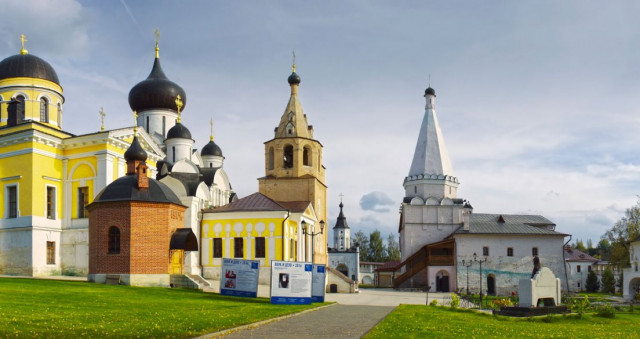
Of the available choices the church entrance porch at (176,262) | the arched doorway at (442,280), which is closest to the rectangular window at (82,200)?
the church entrance porch at (176,262)

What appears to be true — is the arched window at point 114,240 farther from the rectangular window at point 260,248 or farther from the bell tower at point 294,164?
the bell tower at point 294,164

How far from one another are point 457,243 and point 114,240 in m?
29.2

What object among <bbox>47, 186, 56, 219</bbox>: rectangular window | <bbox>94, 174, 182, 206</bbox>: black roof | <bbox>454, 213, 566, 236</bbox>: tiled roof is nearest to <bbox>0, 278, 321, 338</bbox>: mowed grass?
<bbox>94, 174, 182, 206</bbox>: black roof

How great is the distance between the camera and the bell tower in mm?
36438

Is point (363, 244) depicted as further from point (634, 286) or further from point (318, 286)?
point (318, 286)

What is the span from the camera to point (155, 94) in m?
38.9

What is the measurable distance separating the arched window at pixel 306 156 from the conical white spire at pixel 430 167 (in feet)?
54.7

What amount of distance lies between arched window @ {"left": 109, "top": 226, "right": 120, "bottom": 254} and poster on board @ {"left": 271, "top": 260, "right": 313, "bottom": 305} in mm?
8201

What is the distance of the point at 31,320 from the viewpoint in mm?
11156

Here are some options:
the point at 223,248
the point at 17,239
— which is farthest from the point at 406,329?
the point at 17,239

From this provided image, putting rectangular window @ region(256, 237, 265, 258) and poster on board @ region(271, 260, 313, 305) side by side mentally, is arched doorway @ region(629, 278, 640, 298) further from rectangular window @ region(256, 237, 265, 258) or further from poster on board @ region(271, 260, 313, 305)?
poster on board @ region(271, 260, 313, 305)

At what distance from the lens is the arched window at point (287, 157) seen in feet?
123

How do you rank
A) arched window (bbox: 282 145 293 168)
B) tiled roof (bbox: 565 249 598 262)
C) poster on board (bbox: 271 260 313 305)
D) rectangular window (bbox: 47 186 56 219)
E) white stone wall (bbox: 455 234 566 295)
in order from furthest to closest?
1. tiled roof (bbox: 565 249 598 262)
2. white stone wall (bbox: 455 234 566 295)
3. arched window (bbox: 282 145 293 168)
4. rectangular window (bbox: 47 186 56 219)
5. poster on board (bbox: 271 260 313 305)

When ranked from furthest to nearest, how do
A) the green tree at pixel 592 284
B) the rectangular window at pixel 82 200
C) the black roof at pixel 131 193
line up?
the green tree at pixel 592 284
the rectangular window at pixel 82 200
the black roof at pixel 131 193
